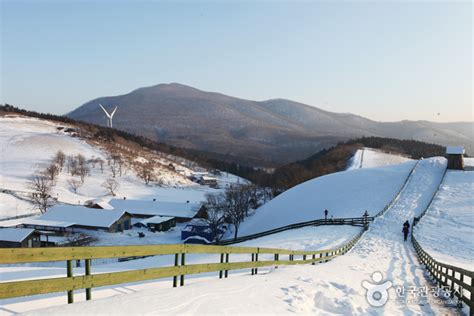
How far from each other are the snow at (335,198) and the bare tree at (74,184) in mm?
59470

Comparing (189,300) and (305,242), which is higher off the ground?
(189,300)

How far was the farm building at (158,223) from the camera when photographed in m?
68.1

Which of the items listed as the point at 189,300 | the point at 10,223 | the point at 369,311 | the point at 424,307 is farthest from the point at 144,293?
the point at 10,223

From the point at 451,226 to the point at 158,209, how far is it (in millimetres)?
59788

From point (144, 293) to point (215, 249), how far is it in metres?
2.59

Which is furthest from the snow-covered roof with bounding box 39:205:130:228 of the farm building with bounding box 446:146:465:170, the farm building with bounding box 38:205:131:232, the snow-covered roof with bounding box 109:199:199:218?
the farm building with bounding box 446:146:465:170

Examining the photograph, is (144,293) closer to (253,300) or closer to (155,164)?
(253,300)

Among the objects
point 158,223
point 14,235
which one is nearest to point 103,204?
point 158,223

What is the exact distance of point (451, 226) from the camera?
3400 cm

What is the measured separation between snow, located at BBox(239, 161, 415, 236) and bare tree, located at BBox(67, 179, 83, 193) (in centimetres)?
5947

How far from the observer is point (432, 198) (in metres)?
44.6

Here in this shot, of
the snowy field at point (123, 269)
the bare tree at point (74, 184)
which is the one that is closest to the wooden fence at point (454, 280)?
the snowy field at point (123, 269)

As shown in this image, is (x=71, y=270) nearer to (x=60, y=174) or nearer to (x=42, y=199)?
(x=42, y=199)

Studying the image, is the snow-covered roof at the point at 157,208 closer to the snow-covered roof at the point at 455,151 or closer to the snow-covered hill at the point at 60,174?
the snow-covered hill at the point at 60,174
